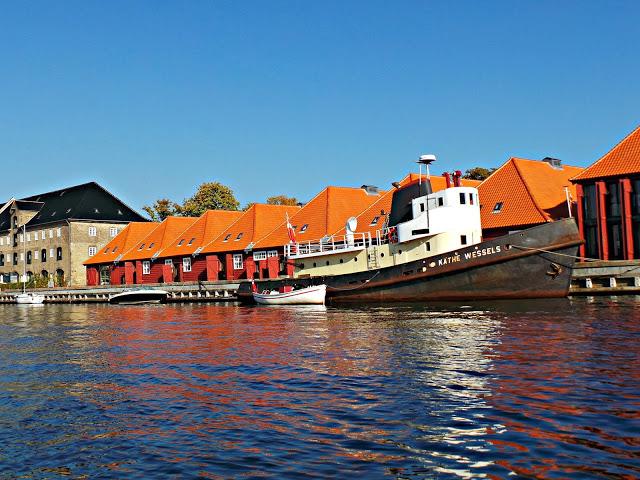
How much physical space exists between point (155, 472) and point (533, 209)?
130ft

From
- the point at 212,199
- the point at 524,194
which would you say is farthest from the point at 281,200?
the point at 524,194

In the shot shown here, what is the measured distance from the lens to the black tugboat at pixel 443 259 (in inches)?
1291

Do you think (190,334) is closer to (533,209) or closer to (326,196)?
(533,209)

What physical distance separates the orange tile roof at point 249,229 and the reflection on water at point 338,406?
1586 inches

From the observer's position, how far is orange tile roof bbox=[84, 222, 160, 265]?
261ft

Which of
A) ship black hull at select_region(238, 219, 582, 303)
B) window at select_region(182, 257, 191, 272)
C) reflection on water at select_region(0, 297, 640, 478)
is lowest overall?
reflection on water at select_region(0, 297, 640, 478)

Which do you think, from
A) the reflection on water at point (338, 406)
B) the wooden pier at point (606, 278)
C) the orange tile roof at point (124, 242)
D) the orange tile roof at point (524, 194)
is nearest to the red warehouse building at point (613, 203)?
the orange tile roof at point (524, 194)

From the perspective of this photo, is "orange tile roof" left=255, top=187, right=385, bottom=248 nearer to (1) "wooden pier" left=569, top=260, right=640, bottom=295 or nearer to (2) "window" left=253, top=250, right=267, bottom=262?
(2) "window" left=253, top=250, right=267, bottom=262

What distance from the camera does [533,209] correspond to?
4425cm

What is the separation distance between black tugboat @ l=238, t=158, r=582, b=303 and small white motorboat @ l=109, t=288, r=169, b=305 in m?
19.8

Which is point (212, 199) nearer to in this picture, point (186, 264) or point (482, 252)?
point (186, 264)

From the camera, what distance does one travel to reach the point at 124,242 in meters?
81.1

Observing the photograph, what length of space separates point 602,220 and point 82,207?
242 ft

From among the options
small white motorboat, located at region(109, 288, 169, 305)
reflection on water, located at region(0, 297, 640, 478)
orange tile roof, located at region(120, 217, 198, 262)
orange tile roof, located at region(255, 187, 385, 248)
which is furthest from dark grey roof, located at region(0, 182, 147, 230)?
reflection on water, located at region(0, 297, 640, 478)
